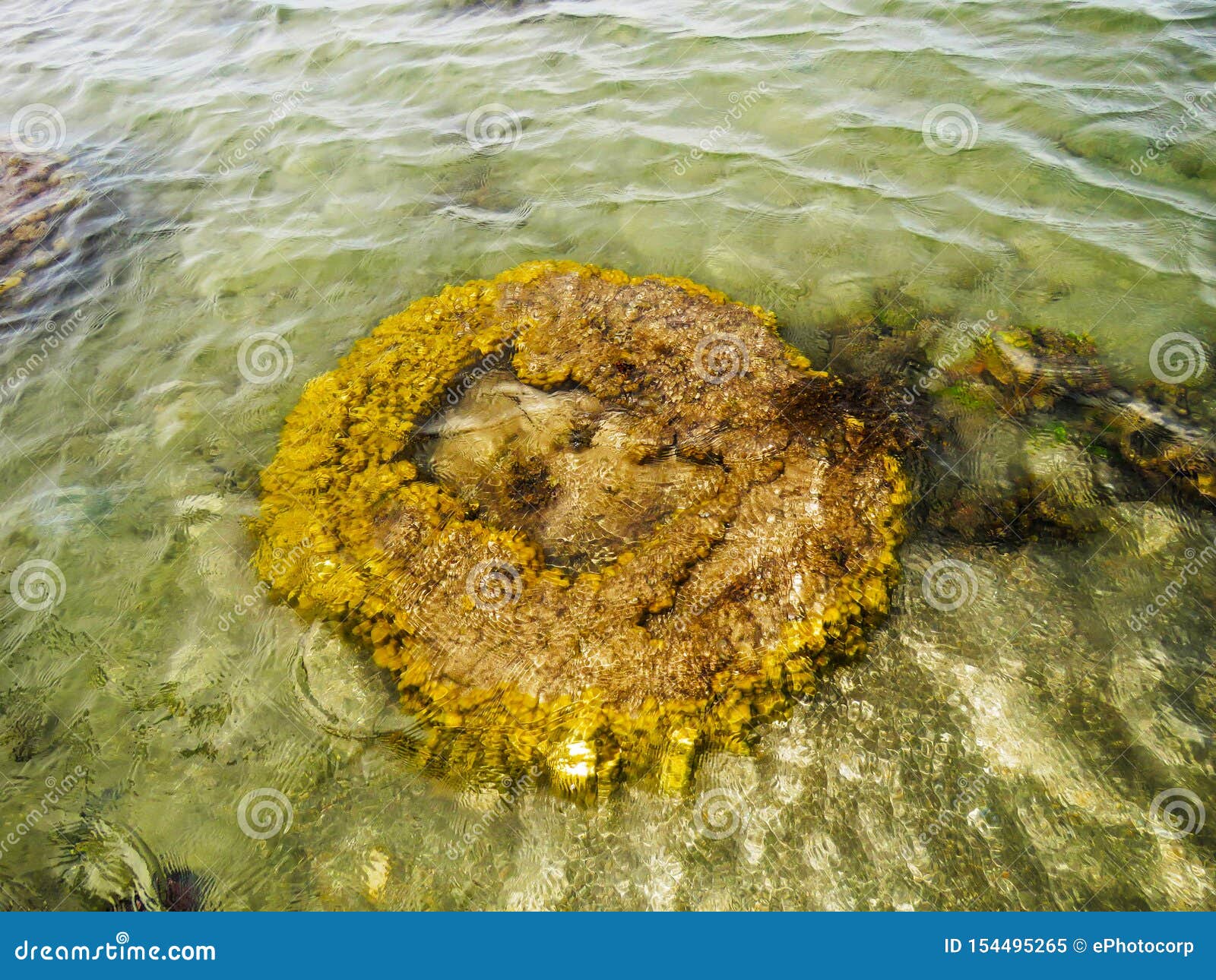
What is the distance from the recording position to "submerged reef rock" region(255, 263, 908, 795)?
3994 mm

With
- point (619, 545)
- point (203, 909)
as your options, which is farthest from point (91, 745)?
point (619, 545)

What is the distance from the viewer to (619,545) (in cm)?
470

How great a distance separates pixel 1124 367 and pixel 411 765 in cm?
641
